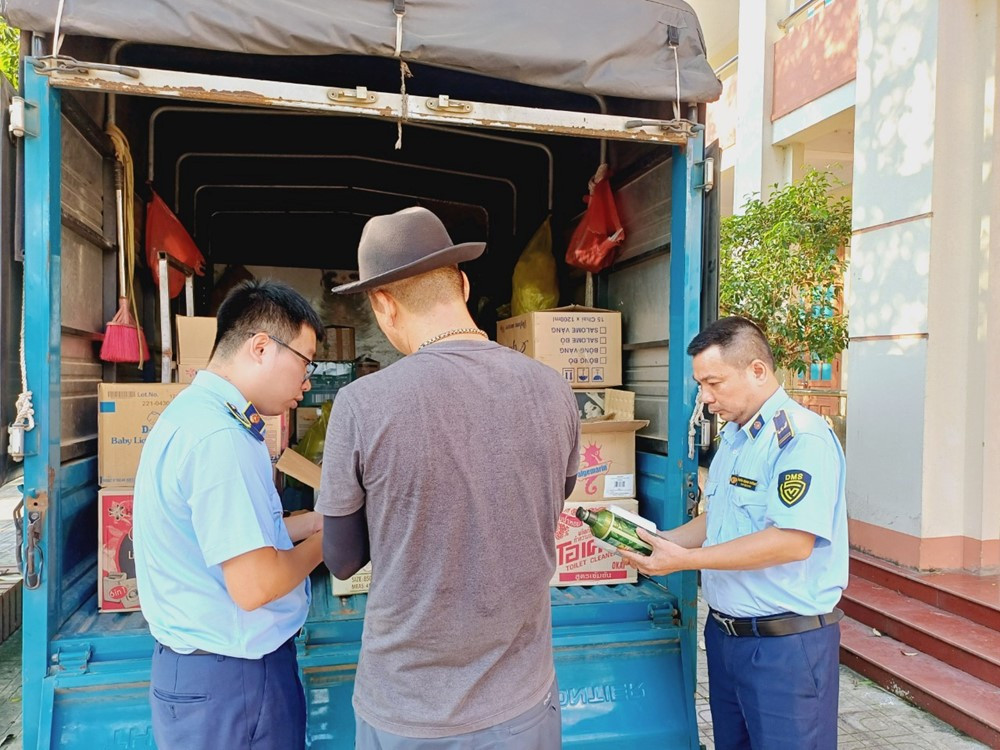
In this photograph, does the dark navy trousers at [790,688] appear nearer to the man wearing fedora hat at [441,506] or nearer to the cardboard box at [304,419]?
the man wearing fedora hat at [441,506]

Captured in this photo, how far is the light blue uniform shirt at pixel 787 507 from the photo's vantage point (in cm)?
194

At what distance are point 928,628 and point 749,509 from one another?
253 centimetres

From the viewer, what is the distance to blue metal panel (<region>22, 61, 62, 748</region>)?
6.53ft

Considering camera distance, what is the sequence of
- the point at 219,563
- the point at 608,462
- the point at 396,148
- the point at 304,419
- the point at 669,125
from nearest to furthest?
the point at 219,563 → the point at 669,125 → the point at 396,148 → the point at 608,462 → the point at 304,419

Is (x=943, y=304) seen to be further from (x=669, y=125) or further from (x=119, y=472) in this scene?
(x=119, y=472)

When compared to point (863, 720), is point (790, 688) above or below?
above

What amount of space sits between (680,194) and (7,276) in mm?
2206

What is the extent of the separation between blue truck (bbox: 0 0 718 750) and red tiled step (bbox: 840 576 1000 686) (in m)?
1.98

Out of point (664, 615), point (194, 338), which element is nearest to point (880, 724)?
point (664, 615)

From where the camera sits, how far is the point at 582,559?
2.81 m

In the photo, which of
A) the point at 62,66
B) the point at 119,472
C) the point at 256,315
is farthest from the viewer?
the point at 119,472

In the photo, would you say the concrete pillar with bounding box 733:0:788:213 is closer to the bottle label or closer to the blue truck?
the blue truck

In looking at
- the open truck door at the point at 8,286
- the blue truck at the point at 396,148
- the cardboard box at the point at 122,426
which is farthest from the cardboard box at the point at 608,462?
the open truck door at the point at 8,286

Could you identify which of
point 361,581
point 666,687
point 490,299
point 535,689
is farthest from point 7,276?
point 490,299
